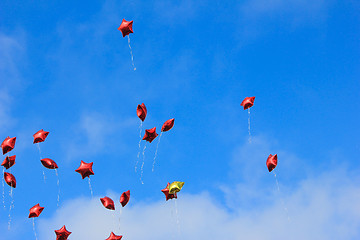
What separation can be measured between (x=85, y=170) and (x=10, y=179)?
2.91m

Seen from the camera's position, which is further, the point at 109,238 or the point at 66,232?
the point at 66,232

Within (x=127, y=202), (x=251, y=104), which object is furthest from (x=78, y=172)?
(x=251, y=104)

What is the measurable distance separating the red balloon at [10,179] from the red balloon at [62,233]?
8.21 ft

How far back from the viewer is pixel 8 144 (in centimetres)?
1432

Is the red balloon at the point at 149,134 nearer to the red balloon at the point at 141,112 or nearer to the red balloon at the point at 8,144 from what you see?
the red balloon at the point at 141,112

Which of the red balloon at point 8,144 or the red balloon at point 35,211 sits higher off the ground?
the red balloon at point 8,144

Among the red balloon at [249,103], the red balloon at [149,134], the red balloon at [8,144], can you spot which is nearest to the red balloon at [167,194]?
the red balloon at [149,134]

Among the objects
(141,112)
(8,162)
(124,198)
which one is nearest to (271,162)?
(141,112)

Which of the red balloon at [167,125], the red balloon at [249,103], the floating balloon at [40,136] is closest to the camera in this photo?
the floating balloon at [40,136]

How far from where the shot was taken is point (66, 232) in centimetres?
1523

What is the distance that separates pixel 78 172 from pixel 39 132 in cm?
224

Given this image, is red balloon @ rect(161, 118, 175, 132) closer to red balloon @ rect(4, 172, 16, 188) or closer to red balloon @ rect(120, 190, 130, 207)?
red balloon @ rect(120, 190, 130, 207)

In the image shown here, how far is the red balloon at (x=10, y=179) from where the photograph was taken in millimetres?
14617

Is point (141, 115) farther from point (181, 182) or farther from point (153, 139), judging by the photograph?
point (181, 182)
